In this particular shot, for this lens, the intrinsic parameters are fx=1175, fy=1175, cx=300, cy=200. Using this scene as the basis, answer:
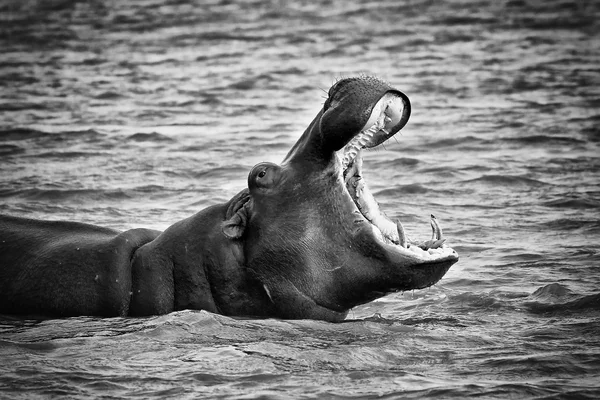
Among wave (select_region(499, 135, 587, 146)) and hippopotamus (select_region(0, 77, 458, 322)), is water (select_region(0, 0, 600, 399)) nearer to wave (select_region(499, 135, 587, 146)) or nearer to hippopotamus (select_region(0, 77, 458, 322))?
wave (select_region(499, 135, 587, 146))

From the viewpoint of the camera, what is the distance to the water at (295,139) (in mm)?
6535

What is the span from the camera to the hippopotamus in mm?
6961

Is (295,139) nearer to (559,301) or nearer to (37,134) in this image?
(37,134)

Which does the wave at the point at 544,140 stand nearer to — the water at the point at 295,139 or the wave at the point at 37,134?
the water at the point at 295,139

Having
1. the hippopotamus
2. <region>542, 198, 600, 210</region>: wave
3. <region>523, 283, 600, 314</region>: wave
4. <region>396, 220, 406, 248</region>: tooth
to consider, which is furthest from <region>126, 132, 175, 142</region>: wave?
<region>396, 220, 406, 248</region>: tooth

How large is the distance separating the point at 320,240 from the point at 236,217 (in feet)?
1.74

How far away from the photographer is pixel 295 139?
14664 millimetres

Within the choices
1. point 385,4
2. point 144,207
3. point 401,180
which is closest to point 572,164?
point 401,180

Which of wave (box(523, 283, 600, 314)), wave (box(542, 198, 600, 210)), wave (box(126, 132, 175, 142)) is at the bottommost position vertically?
wave (box(542, 198, 600, 210))

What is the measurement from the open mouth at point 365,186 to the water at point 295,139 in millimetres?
561

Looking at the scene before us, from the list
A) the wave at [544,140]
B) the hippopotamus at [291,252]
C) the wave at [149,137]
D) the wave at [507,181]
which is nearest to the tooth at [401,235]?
the hippopotamus at [291,252]

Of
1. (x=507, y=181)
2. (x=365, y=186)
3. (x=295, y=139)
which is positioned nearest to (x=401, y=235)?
(x=365, y=186)

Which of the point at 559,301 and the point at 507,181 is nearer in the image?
the point at 559,301

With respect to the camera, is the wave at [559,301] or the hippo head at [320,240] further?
the wave at [559,301]
